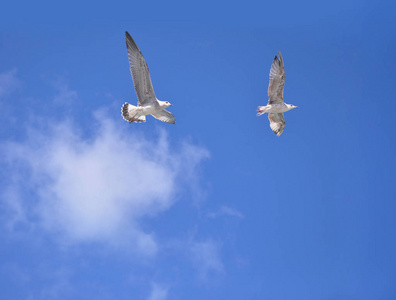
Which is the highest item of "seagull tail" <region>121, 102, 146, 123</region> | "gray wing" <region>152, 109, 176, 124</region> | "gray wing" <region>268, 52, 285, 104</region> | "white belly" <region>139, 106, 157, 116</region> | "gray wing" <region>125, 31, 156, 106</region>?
"gray wing" <region>268, 52, 285, 104</region>

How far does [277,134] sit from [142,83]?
8433 mm

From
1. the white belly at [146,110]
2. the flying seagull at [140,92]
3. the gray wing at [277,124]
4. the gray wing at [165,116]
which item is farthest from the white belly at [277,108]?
the white belly at [146,110]

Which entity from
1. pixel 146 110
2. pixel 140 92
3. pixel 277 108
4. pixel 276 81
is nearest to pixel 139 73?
pixel 140 92

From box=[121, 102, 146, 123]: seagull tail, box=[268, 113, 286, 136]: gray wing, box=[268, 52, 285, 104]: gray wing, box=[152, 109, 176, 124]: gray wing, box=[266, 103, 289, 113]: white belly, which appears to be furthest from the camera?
box=[268, 113, 286, 136]: gray wing

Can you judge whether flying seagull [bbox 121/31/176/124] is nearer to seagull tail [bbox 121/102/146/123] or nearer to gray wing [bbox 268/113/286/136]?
seagull tail [bbox 121/102/146/123]

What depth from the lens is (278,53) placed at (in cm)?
2727

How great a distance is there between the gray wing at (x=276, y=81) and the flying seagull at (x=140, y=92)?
5281 millimetres

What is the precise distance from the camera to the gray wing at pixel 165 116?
28.5 metres

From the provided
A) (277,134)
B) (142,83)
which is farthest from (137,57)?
(277,134)

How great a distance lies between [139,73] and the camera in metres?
25.7

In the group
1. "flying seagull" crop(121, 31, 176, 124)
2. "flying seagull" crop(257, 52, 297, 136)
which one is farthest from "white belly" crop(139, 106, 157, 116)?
"flying seagull" crop(257, 52, 297, 136)

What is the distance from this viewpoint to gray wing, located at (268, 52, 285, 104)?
1075 inches

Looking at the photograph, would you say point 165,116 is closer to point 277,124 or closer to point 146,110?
point 146,110

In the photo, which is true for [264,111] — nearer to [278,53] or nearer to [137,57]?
[278,53]
